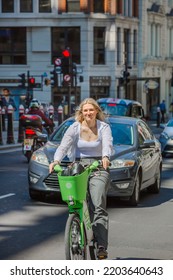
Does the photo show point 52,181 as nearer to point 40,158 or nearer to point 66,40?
point 40,158

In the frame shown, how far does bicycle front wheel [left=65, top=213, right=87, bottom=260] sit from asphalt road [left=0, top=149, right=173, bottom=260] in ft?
4.07

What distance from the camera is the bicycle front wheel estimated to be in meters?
7.89

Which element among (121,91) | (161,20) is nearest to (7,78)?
(121,91)

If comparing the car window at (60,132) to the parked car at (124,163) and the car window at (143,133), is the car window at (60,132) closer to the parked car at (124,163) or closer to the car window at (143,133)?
the parked car at (124,163)

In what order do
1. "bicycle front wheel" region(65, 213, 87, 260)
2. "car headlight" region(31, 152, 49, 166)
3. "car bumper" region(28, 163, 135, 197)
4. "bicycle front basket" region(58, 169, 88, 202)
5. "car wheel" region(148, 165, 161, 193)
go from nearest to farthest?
1. "bicycle front basket" region(58, 169, 88, 202)
2. "bicycle front wheel" region(65, 213, 87, 260)
3. "car bumper" region(28, 163, 135, 197)
4. "car headlight" region(31, 152, 49, 166)
5. "car wheel" region(148, 165, 161, 193)

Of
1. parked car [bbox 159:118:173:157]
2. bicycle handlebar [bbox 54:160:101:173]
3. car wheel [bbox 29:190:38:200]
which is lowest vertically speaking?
parked car [bbox 159:118:173:157]

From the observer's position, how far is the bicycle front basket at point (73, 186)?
7.71 metres

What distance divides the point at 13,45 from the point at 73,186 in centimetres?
5167

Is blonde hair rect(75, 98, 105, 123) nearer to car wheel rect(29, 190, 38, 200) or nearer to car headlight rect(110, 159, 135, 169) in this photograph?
car headlight rect(110, 159, 135, 169)

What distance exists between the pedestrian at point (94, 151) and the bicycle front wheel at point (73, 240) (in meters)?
0.26

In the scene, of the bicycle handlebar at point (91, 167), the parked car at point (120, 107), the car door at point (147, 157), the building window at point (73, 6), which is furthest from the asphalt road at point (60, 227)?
the building window at point (73, 6)

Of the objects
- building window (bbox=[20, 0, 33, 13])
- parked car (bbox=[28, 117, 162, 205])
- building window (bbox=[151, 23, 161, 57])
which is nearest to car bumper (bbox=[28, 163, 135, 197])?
parked car (bbox=[28, 117, 162, 205])
